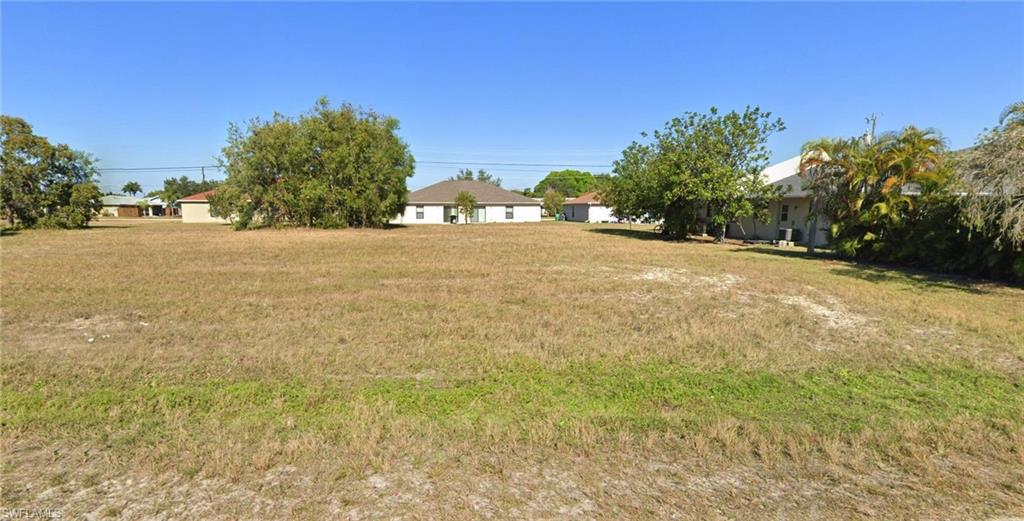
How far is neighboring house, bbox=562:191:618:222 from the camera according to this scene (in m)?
52.2

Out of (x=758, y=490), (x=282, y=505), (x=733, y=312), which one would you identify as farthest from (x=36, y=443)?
(x=733, y=312)

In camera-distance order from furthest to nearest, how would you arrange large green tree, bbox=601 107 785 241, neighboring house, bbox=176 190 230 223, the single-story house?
the single-story house → neighboring house, bbox=176 190 230 223 → large green tree, bbox=601 107 785 241

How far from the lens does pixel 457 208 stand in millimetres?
44469

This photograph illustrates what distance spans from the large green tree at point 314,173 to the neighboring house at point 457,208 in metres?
10.7

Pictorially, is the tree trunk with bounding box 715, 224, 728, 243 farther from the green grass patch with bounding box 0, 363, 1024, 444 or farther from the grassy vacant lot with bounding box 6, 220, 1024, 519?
the green grass patch with bounding box 0, 363, 1024, 444

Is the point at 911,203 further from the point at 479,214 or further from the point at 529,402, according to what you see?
the point at 479,214

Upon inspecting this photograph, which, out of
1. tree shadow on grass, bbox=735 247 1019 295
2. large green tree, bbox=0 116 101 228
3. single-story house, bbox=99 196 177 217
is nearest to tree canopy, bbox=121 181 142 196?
single-story house, bbox=99 196 177 217

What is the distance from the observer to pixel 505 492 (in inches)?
103

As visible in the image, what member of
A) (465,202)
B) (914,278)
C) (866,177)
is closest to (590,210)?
(465,202)

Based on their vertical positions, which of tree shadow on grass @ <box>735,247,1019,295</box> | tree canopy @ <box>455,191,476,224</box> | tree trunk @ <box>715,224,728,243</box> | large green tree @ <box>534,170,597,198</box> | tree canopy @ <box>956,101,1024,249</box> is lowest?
tree shadow on grass @ <box>735,247,1019,295</box>

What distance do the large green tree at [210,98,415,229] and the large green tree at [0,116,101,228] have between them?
7427mm

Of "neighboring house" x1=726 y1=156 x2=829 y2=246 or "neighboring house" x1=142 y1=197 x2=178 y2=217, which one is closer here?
"neighboring house" x1=726 y1=156 x2=829 y2=246

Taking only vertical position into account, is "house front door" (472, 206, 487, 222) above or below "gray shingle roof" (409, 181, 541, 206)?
below

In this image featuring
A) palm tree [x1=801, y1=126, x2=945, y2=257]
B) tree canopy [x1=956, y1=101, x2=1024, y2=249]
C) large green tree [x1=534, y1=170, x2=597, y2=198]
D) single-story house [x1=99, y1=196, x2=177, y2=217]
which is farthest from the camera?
large green tree [x1=534, y1=170, x2=597, y2=198]
